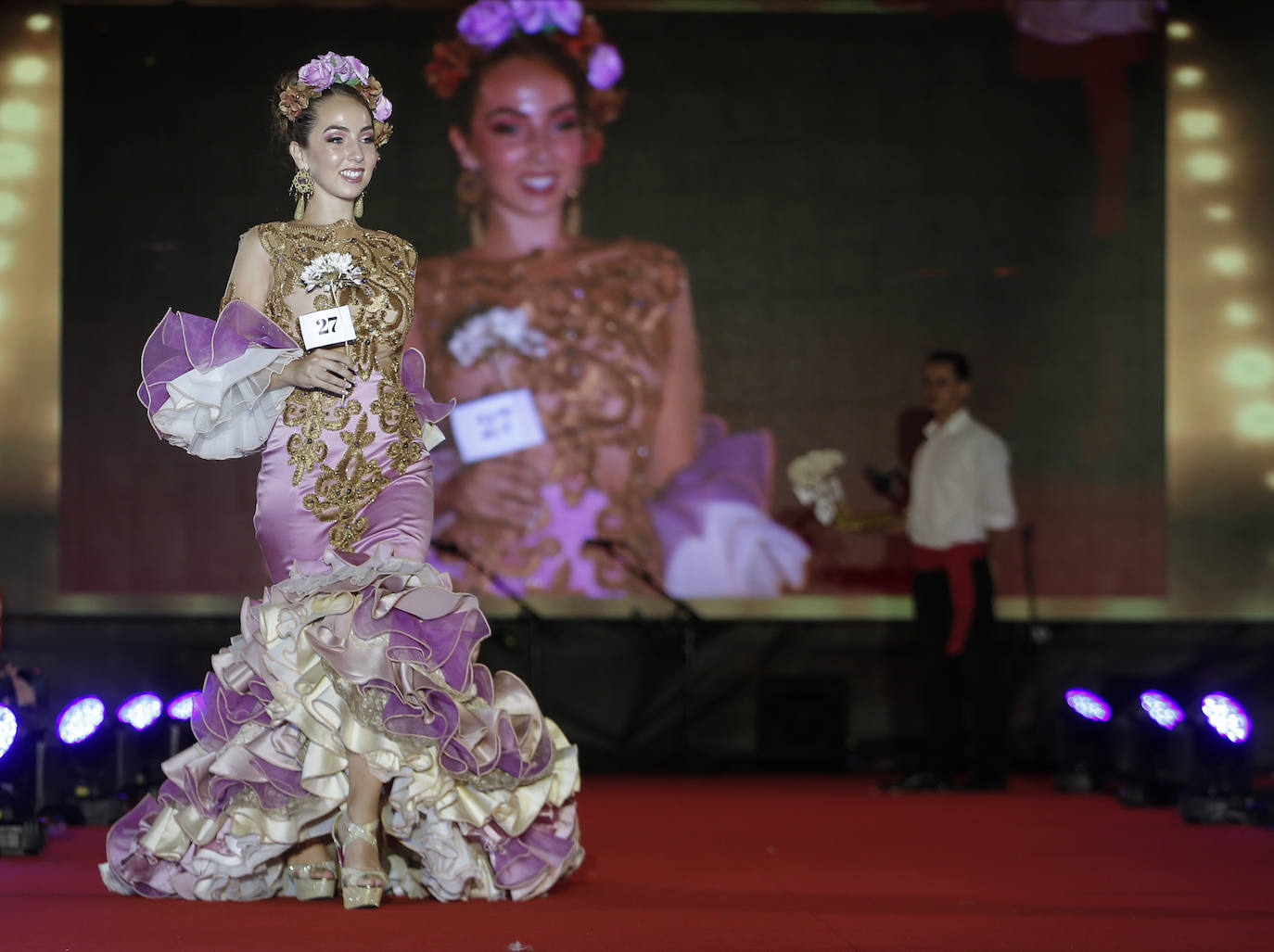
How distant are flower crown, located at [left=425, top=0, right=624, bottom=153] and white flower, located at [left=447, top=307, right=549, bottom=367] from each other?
88 centimetres

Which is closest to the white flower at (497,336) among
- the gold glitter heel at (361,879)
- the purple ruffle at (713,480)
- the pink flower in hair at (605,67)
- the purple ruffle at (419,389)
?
the purple ruffle at (713,480)

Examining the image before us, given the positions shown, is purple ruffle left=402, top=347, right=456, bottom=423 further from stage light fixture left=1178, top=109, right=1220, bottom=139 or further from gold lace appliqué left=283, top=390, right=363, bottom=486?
stage light fixture left=1178, top=109, right=1220, bottom=139

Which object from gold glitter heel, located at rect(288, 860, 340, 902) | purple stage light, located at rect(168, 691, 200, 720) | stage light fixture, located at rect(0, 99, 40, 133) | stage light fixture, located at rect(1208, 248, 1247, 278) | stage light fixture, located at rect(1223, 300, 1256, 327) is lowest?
gold glitter heel, located at rect(288, 860, 340, 902)

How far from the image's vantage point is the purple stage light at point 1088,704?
6.11 m

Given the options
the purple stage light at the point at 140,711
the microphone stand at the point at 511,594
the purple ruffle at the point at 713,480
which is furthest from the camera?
the purple ruffle at the point at 713,480

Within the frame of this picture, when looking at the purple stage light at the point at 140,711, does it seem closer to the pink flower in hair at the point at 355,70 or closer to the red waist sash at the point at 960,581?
the pink flower in hair at the point at 355,70

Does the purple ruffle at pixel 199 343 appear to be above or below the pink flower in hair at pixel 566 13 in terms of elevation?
below

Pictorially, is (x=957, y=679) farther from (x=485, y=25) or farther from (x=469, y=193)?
(x=485, y=25)

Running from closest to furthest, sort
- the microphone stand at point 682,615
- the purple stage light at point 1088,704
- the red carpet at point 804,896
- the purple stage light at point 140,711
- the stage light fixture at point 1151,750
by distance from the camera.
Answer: the red carpet at point 804,896 < the purple stage light at point 140,711 < the stage light fixture at point 1151,750 < the purple stage light at point 1088,704 < the microphone stand at point 682,615

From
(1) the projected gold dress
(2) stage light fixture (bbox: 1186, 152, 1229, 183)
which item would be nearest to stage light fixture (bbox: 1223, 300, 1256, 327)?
(2) stage light fixture (bbox: 1186, 152, 1229, 183)

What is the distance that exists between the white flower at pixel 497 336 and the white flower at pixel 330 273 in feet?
12.0

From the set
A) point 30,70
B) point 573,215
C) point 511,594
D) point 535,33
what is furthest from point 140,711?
point 535,33

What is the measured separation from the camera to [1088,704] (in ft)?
20.4

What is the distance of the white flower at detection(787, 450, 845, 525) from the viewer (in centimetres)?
645
